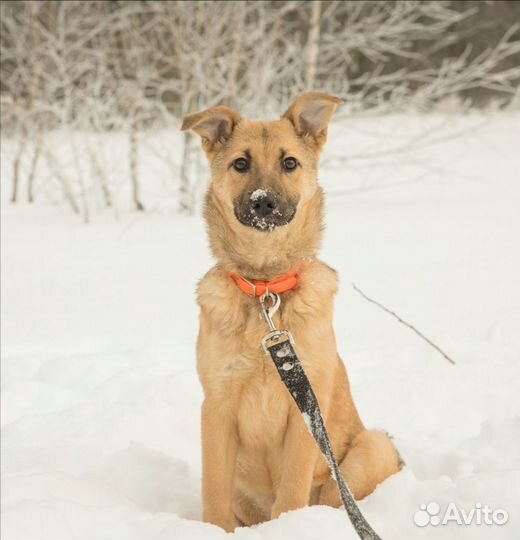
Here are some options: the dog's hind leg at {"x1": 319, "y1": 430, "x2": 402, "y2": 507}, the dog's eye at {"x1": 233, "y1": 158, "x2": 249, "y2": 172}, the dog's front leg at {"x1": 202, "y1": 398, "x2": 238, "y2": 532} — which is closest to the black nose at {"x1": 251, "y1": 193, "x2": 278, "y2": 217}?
the dog's eye at {"x1": 233, "y1": 158, "x2": 249, "y2": 172}

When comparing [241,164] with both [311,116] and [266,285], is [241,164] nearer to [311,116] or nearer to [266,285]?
[311,116]

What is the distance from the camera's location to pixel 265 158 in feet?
11.1

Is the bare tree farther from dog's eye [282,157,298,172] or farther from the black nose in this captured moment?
the black nose

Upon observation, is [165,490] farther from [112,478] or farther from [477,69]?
[477,69]

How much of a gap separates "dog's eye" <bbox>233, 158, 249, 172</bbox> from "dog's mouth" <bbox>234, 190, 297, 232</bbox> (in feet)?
1.17

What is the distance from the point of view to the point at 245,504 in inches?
138

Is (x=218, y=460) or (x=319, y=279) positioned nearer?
(x=218, y=460)

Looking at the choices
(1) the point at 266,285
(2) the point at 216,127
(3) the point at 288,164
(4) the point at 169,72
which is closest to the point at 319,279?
(1) the point at 266,285

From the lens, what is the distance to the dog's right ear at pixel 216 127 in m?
3.41

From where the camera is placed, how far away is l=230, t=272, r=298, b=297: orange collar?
10.0 ft

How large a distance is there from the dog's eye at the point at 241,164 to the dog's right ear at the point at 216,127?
0.82 ft

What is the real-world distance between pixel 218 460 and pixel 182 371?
231cm

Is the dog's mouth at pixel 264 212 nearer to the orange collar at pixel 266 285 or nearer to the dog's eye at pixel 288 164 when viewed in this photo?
the orange collar at pixel 266 285

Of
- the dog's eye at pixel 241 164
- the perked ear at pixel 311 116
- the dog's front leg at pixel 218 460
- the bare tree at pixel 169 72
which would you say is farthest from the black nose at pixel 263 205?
the bare tree at pixel 169 72
